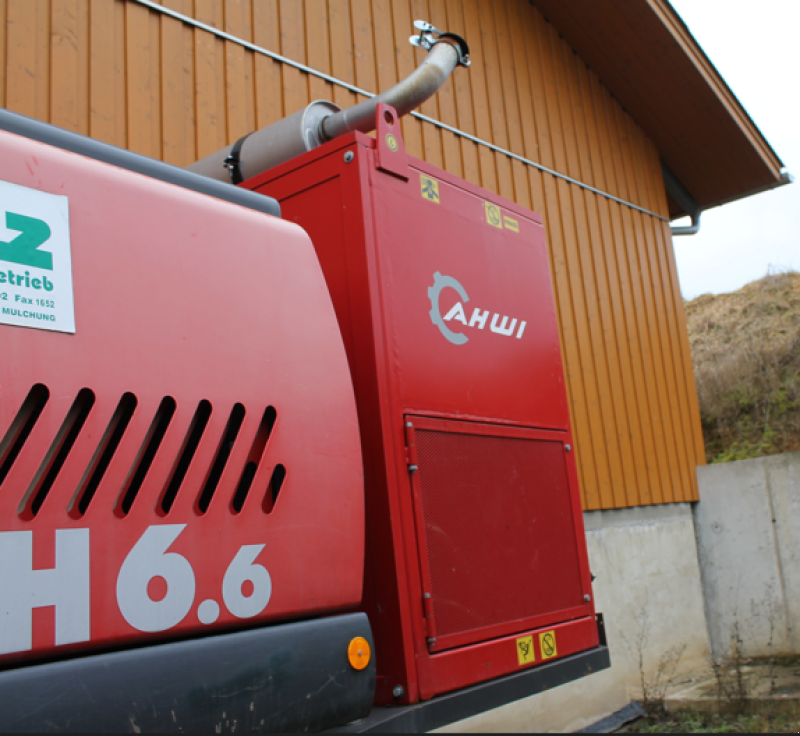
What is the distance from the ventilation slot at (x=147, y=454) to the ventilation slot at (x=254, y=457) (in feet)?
0.73

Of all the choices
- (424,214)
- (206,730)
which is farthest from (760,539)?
(206,730)

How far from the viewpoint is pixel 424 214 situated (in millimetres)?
A: 2838

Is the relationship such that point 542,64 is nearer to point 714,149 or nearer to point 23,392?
point 714,149

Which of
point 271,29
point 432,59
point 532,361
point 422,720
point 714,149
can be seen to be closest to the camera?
point 422,720

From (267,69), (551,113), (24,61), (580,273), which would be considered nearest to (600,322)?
(580,273)

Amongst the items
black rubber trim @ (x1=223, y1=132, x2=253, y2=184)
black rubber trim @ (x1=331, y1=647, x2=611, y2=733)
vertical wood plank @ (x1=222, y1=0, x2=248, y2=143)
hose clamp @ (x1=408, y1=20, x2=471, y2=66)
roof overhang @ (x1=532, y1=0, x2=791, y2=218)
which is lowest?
black rubber trim @ (x1=331, y1=647, x2=611, y2=733)

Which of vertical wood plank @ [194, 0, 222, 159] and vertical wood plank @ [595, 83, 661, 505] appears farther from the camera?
vertical wood plank @ [595, 83, 661, 505]

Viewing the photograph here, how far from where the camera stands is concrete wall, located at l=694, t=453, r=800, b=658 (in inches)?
348

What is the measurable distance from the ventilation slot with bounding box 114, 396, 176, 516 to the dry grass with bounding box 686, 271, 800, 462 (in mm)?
11275

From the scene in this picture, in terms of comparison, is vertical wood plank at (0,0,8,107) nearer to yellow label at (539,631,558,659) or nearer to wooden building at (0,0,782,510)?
wooden building at (0,0,782,510)

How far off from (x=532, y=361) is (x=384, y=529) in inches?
42.2

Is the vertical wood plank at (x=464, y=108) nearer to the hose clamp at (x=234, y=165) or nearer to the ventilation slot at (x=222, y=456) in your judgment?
the hose clamp at (x=234, y=165)

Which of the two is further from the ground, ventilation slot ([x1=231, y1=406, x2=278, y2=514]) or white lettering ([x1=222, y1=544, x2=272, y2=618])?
ventilation slot ([x1=231, y1=406, x2=278, y2=514])

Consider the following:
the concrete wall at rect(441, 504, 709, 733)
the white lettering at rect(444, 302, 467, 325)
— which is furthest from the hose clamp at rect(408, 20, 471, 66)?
the concrete wall at rect(441, 504, 709, 733)
